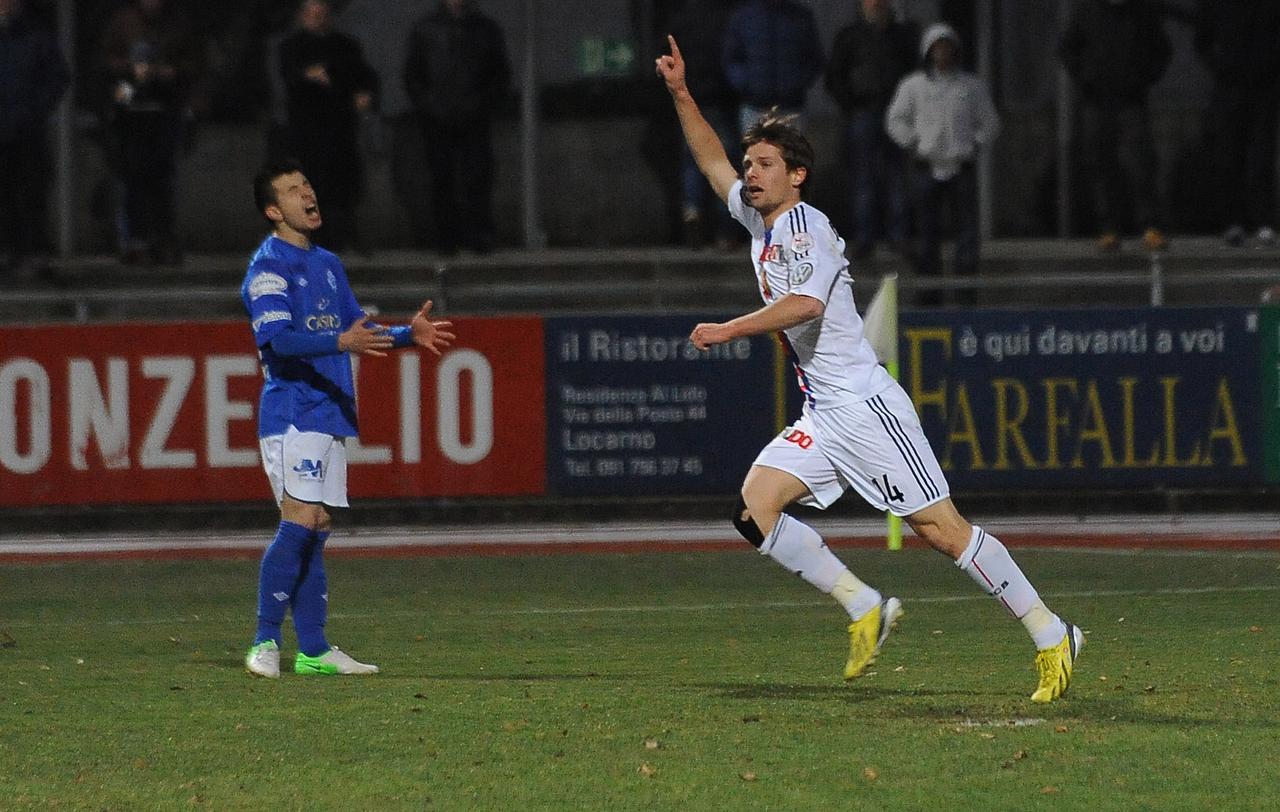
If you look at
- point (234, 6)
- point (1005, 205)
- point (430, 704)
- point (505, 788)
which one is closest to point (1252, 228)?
point (1005, 205)

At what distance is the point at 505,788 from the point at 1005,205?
16.0 meters

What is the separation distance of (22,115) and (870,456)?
1169cm

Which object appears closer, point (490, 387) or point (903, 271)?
point (490, 387)

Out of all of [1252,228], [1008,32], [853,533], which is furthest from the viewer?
[1008,32]

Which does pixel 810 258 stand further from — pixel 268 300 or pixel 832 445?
pixel 268 300

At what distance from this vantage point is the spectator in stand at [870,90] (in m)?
18.4

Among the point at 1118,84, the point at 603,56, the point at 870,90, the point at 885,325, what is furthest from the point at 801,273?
the point at 603,56

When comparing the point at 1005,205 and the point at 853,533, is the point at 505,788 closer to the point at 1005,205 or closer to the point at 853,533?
the point at 853,533

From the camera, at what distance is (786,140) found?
8555 mm

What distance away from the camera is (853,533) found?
15.4 m

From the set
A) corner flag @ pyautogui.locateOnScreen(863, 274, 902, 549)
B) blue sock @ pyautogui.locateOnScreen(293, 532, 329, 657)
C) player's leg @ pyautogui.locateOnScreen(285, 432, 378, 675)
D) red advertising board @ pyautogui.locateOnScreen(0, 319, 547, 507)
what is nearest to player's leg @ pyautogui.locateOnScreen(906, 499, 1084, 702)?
player's leg @ pyautogui.locateOnScreen(285, 432, 378, 675)

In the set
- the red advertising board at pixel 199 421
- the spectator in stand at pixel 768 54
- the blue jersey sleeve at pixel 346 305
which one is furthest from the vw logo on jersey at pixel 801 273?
the spectator in stand at pixel 768 54

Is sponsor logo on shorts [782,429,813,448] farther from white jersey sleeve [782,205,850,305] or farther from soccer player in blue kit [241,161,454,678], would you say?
soccer player in blue kit [241,161,454,678]

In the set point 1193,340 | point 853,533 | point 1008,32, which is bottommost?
point 853,533
